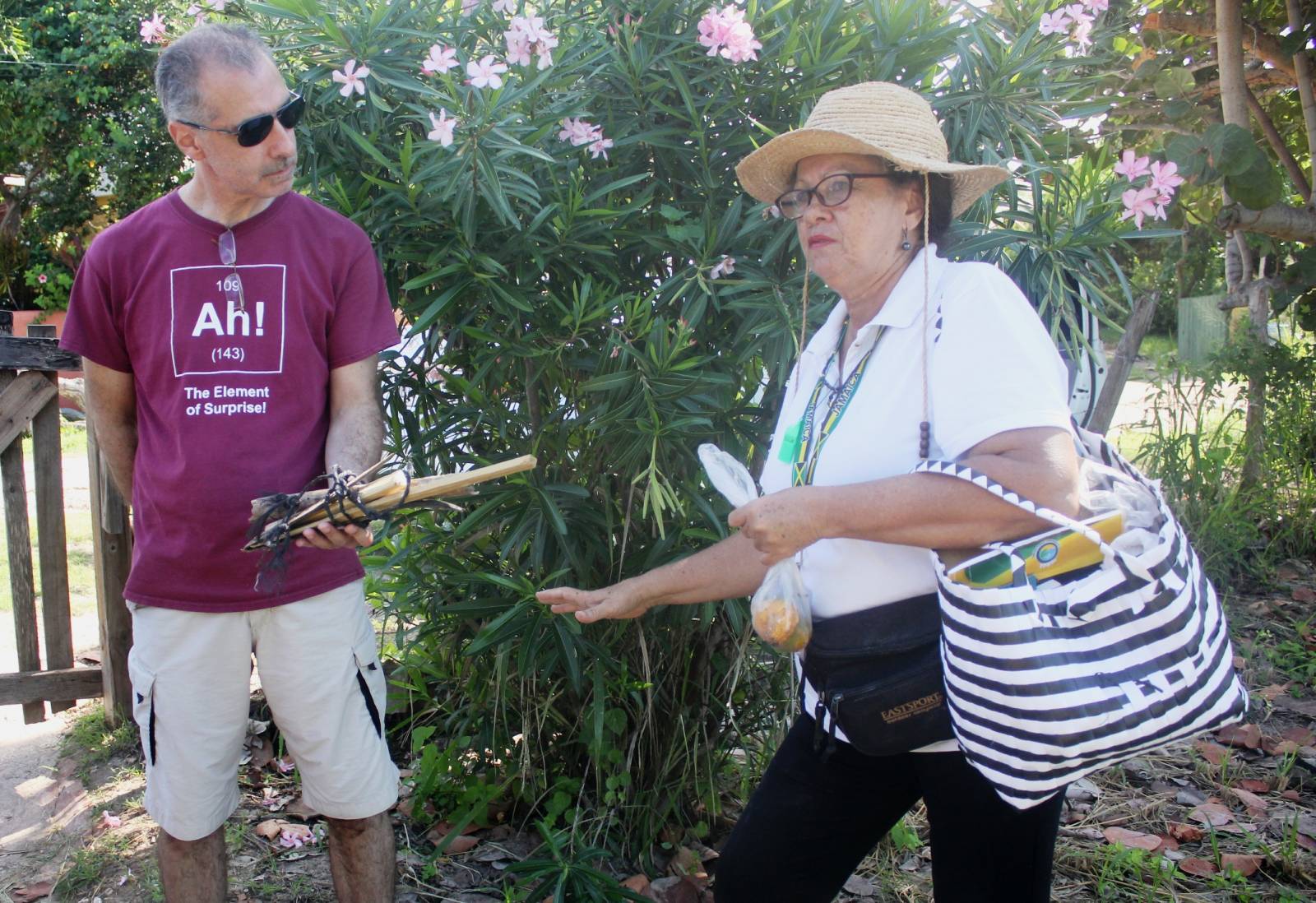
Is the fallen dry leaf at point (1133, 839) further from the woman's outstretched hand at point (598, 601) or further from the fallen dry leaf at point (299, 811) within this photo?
the fallen dry leaf at point (299, 811)

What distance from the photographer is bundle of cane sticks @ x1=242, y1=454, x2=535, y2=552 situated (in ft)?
6.92

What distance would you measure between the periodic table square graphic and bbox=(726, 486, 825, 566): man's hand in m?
1.18

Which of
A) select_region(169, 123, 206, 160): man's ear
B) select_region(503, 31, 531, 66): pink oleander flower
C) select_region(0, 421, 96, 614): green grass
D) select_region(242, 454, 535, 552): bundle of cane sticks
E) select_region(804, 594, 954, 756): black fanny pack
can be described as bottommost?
select_region(0, 421, 96, 614): green grass

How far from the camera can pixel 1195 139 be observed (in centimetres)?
470

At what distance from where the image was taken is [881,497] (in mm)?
1684

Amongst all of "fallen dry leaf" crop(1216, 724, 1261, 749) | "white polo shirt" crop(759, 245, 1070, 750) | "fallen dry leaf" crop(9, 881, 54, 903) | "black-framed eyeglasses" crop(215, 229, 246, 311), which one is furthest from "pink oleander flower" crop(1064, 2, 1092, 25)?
"fallen dry leaf" crop(9, 881, 54, 903)

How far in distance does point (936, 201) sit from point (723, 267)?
2.34ft

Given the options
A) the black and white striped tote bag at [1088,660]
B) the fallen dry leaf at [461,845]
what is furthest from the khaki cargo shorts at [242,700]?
the black and white striped tote bag at [1088,660]

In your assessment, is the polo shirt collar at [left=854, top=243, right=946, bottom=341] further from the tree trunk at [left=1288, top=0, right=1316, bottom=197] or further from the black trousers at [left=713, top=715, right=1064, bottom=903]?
the tree trunk at [left=1288, top=0, right=1316, bottom=197]

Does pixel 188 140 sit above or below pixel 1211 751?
above

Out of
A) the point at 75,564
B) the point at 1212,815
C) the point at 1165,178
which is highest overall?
the point at 1165,178

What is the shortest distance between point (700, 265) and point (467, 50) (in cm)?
84

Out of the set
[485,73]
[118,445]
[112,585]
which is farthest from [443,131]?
[112,585]

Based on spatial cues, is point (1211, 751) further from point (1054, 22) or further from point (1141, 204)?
point (1054, 22)
